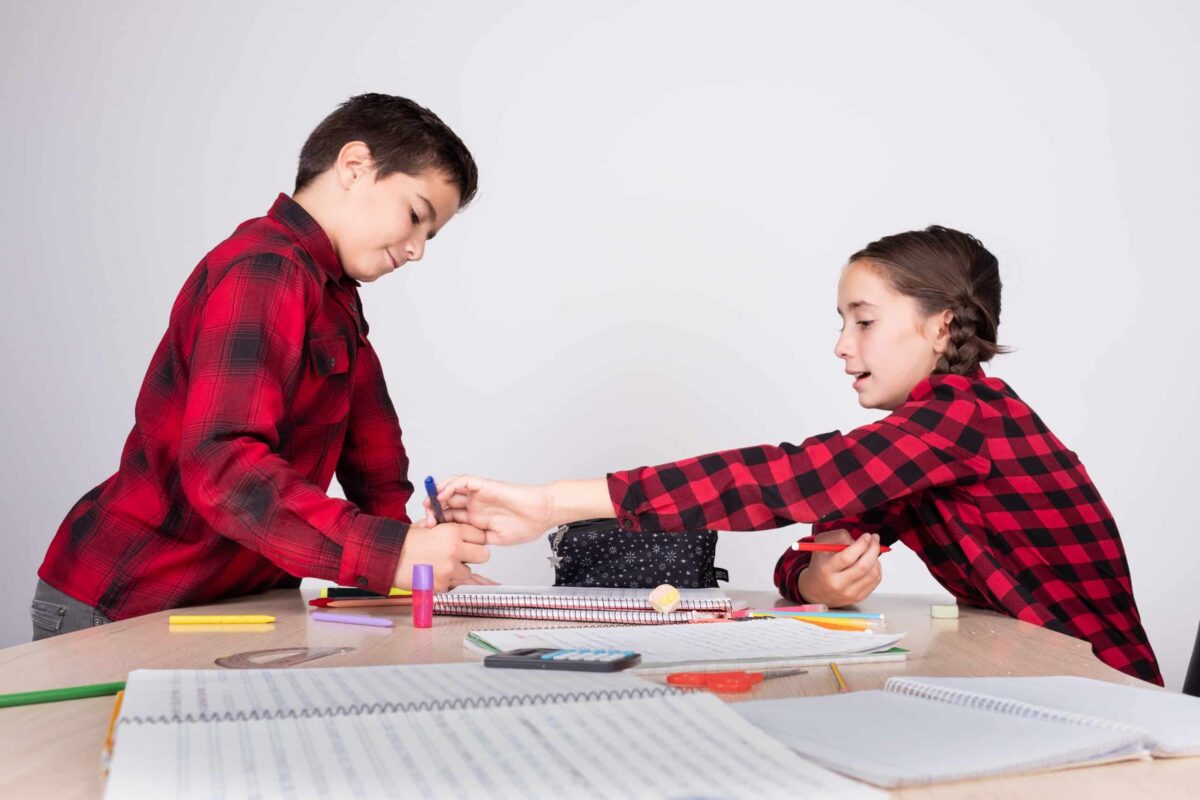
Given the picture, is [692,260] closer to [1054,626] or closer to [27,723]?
[1054,626]

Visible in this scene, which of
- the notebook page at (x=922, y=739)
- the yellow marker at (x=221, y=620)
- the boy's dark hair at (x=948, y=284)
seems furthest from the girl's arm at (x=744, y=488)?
the notebook page at (x=922, y=739)

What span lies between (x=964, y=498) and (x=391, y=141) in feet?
2.93

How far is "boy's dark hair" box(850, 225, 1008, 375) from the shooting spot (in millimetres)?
1639

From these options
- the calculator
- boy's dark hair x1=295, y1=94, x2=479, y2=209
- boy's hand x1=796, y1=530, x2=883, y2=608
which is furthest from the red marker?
boy's dark hair x1=295, y1=94, x2=479, y2=209

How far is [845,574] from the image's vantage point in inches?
51.2

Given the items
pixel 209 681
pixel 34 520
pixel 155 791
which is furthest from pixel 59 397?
pixel 155 791

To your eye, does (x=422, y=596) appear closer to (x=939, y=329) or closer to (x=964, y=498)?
(x=964, y=498)

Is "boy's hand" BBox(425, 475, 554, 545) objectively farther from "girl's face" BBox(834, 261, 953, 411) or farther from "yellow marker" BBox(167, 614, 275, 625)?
"girl's face" BBox(834, 261, 953, 411)

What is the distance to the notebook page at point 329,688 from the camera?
23.7 inches

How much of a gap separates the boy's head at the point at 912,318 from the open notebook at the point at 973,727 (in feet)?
3.08

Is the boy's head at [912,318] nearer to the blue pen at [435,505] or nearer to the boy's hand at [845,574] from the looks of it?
the boy's hand at [845,574]

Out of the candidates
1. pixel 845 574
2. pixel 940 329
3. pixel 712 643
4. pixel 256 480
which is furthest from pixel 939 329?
pixel 256 480

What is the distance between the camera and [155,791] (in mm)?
459

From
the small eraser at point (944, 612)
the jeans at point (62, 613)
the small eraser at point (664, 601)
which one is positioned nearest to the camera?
the small eraser at point (664, 601)
